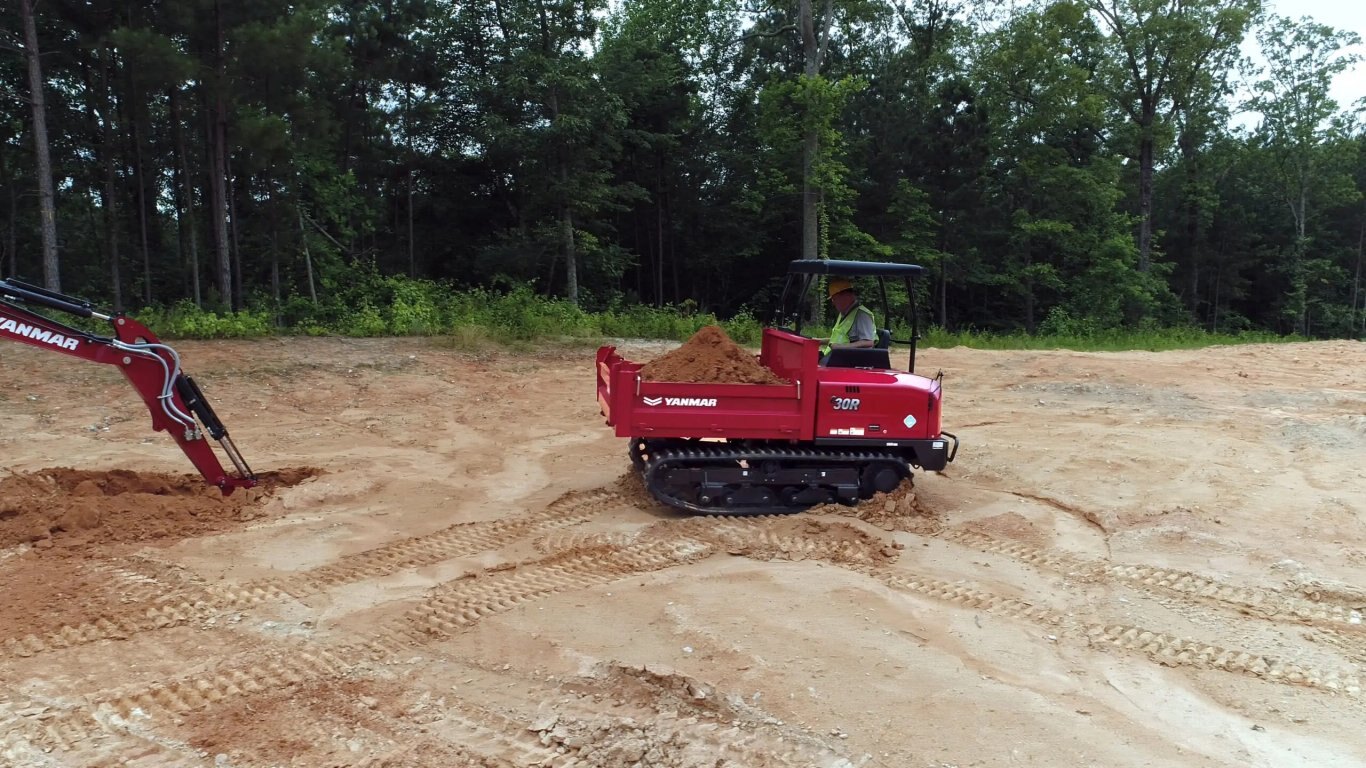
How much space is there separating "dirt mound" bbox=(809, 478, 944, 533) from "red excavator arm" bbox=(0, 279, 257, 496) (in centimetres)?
459

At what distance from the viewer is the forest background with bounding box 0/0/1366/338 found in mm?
19062

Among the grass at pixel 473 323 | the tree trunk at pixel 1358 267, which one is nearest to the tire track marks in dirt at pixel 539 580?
the grass at pixel 473 323

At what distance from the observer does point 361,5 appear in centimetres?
2462

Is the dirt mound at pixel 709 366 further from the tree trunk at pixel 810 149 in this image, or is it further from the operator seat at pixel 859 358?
the tree trunk at pixel 810 149

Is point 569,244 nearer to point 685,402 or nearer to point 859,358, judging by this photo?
point 859,358

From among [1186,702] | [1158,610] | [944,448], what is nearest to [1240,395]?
[944,448]

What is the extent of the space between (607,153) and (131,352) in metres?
19.5

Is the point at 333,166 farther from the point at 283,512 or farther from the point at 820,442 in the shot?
the point at 820,442

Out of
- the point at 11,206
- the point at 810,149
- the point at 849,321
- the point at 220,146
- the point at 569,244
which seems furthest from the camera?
the point at 11,206

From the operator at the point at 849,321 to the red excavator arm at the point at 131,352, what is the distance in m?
4.84

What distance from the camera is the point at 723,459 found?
6.39 m

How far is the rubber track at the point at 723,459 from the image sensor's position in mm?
6383

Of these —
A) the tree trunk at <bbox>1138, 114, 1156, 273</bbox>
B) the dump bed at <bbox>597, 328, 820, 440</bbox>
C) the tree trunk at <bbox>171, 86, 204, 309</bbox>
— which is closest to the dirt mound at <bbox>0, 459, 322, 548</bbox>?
the dump bed at <bbox>597, 328, 820, 440</bbox>

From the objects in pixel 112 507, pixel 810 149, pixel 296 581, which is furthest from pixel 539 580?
pixel 810 149
